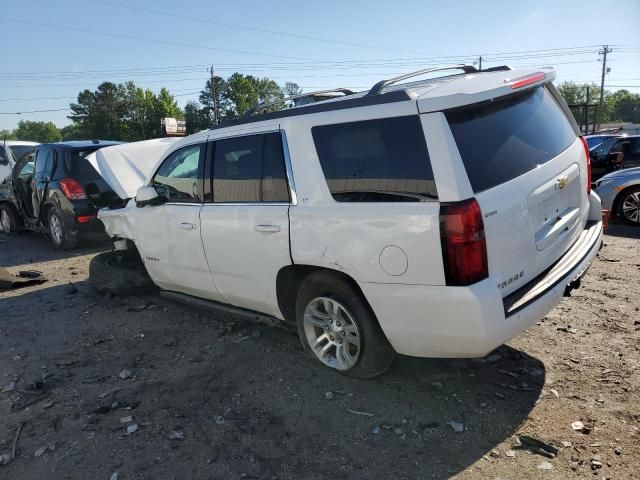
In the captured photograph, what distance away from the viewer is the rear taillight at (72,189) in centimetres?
828

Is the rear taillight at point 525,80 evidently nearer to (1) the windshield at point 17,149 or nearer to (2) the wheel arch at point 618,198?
(2) the wheel arch at point 618,198

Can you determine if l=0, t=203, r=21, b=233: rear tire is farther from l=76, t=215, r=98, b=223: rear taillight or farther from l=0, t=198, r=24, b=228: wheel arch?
l=76, t=215, r=98, b=223: rear taillight

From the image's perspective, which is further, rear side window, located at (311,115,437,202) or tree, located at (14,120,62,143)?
tree, located at (14,120,62,143)

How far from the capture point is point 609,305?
15.3ft

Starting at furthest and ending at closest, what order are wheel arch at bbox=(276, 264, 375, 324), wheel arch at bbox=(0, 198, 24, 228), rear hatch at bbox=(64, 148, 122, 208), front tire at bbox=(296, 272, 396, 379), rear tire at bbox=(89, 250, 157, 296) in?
wheel arch at bbox=(0, 198, 24, 228)
rear hatch at bbox=(64, 148, 122, 208)
rear tire at bbox=(89, 250, 157, 296)
wheel arch at bbox=(276, 264, 375, 324)
front tire at bbox=(296, 272, 396, 379)

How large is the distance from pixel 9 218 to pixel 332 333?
9654 millimetres

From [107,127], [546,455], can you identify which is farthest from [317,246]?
[107,127]

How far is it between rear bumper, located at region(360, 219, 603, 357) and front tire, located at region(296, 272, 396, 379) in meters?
0.16

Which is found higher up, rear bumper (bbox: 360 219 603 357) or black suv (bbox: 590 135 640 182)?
rear bumper (bbox: 360 219 603 357)

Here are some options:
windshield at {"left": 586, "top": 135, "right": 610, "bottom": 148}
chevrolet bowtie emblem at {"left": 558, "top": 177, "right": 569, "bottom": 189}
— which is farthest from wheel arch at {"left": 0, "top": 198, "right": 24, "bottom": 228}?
windshield at {"left": 586, "top": 135, "right": 610, "bottom": 148}

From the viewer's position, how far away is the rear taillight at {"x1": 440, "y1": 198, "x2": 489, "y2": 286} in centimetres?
267

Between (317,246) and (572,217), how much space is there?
1835 mm

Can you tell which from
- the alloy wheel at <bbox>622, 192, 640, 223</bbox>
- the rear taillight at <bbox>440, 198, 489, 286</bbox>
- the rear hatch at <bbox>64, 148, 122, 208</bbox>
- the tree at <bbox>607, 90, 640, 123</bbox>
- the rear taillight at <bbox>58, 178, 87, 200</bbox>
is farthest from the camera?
the tree at <bbox>607, 90, 640, 123</bbox>

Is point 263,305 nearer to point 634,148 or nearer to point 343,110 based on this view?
point 343,110
